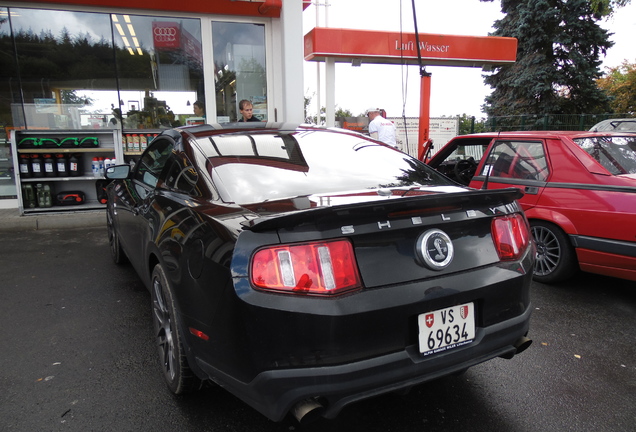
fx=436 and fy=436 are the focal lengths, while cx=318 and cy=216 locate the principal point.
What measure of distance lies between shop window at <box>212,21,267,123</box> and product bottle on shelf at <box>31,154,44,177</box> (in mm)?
3449

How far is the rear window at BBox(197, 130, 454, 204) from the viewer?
95.7 inches

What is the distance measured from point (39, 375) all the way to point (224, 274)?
1.80 metres

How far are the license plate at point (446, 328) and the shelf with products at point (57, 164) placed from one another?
23.0 feet

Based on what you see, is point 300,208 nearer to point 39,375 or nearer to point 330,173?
point 330,173

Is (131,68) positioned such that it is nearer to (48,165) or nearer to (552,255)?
(48,165)

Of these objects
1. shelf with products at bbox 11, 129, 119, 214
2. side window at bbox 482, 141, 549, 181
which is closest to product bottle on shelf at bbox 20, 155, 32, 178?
shelf with products at bbox 11, 129, 119, 214

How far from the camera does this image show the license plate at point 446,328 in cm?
190

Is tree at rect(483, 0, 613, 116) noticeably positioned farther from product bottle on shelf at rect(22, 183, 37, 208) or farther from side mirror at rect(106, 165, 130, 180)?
side mirror at rect(106, 165, 130, 180)

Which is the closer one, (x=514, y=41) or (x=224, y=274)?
(x=224, y=274)

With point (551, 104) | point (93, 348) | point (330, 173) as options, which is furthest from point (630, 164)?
point (551, 104)

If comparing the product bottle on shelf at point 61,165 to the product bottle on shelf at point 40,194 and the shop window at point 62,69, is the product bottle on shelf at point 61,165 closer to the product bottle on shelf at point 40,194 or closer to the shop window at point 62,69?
the product bottle on shelf at point 40,194

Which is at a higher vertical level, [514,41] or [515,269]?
[514,41]

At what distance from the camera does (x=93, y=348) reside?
3105mm

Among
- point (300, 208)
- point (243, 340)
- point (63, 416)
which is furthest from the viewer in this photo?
point (63, 416)
